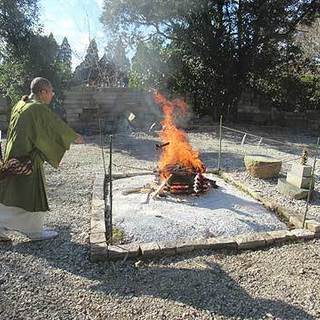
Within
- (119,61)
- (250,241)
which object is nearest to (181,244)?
(250,241)

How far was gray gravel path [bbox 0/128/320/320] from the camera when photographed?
2.88 metres

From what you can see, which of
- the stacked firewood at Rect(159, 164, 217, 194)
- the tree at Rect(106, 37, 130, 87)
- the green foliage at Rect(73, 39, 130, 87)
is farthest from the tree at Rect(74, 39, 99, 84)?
the stacked firewood at Rect(159, 164, 217, 194)

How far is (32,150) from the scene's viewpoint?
3.80 metres

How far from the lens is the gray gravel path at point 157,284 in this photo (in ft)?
9.43

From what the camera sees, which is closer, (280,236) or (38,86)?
(38,86)

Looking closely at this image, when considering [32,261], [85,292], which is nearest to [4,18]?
[32,261]

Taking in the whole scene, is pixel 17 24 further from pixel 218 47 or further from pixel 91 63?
pixel 91 63

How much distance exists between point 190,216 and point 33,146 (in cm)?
184

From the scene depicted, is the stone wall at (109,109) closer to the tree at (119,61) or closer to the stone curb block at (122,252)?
the tree at (119,61)

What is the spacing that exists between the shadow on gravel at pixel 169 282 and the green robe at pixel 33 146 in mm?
460

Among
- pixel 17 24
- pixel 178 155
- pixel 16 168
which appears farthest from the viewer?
pixel 17 24

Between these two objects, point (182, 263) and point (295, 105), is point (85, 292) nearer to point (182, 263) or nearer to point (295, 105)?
point (182, 263)

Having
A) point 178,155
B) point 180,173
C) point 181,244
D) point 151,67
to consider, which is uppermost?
point 151,67

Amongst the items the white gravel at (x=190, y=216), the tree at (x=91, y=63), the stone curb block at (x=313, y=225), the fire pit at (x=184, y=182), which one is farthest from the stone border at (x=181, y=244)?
the tree at (x=91, y=63)
